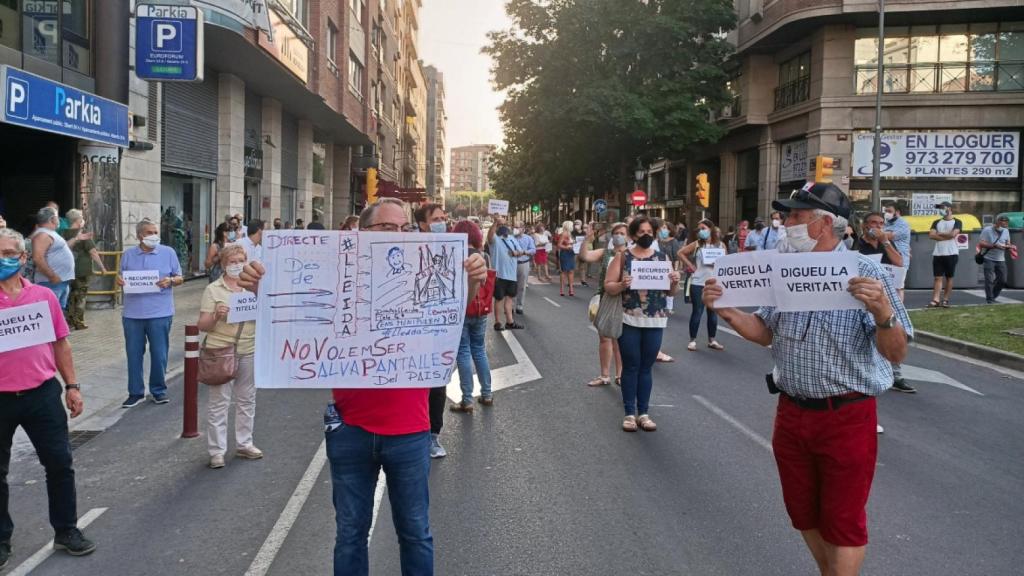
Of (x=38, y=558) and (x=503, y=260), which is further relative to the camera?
(x=503, y=260)

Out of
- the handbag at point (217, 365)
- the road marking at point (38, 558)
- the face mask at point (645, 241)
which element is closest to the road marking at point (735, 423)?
the face mask at point (645, 241)

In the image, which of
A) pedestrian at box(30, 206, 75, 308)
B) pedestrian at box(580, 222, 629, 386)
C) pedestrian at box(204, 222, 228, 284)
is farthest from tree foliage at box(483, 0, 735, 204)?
pedestrian at box(30, 206, 75, 308)

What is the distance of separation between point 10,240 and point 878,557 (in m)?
5.12

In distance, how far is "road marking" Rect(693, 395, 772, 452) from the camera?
6.71 m

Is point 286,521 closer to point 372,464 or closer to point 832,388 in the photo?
point 372,464

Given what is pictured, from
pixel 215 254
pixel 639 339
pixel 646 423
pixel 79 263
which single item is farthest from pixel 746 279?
pixel 79 263

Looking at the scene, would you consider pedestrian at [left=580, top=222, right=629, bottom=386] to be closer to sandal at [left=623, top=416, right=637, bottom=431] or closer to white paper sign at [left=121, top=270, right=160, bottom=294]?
sandal at [left=623, top=416, right=637, bottom=431]

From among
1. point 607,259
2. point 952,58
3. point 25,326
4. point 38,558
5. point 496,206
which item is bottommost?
point 38,558

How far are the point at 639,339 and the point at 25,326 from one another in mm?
4666

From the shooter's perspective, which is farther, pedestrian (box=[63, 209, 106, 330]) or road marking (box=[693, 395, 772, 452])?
pedestrian (box=[63, 209, 106, 330])

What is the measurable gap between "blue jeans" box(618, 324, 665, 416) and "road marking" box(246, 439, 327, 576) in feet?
8.88

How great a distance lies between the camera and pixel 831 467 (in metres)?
3.29

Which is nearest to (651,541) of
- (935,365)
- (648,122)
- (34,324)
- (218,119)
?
(34,324)

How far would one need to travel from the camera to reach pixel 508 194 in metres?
75.5
